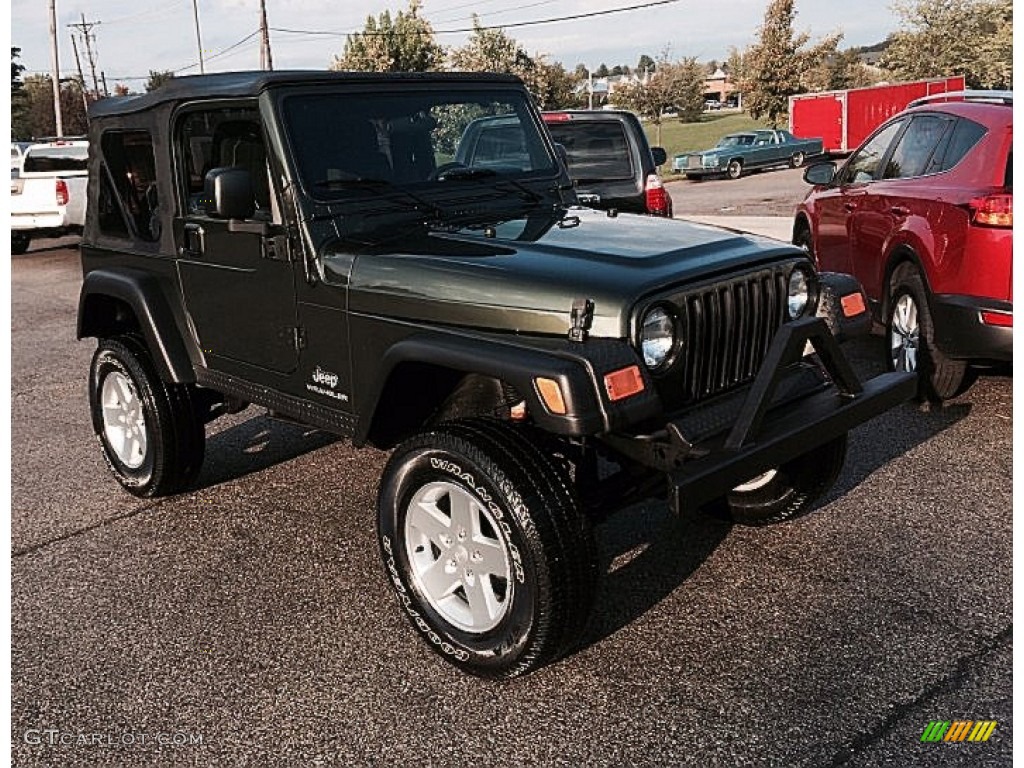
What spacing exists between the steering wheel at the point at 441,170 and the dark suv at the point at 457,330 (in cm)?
1

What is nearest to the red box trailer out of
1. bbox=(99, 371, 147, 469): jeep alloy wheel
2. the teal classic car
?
the teal classic car

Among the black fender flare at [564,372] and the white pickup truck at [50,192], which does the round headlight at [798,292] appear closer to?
the black fender flare at [564,372]

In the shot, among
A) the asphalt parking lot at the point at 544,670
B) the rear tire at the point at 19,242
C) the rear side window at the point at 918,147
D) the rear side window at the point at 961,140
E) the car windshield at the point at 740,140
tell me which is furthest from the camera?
the car windshield at the point at 740,140

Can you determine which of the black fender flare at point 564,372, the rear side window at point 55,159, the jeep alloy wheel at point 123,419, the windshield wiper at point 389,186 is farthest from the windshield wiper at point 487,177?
the rear side window at point 55,159

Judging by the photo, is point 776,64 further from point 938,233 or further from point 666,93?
point 938,233

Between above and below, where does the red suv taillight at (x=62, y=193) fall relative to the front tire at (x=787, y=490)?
above

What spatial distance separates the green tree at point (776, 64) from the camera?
47.0 metres

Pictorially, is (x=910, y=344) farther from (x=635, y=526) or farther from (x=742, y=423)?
(x=742, y=423)

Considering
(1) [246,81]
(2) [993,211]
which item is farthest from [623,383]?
(2) [993,211]

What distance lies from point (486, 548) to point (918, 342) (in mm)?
3710

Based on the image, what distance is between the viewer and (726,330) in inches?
136

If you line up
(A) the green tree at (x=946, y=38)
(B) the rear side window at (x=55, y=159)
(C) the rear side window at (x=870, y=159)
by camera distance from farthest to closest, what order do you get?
(A) the green tree at (x=946, y=38) < (B) the rear side window at (x=55, y=159) < (C) the rear side window at (x=870, y=159)

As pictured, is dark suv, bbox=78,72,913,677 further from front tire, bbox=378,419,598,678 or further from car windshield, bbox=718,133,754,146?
car windshield, bbox=718,133,754,146

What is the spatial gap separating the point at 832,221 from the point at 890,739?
5203 mm
